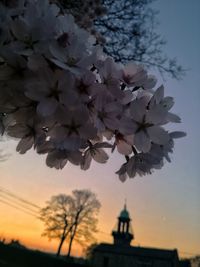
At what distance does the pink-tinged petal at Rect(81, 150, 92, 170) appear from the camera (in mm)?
880

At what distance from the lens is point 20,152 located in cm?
92

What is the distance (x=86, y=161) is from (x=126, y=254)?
46662 millimetres

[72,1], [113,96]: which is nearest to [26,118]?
[113,96]

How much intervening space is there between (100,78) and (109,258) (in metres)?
47.3

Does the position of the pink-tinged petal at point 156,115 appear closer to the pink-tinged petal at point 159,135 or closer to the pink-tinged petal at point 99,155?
the pink-tinged petal at point 159,135

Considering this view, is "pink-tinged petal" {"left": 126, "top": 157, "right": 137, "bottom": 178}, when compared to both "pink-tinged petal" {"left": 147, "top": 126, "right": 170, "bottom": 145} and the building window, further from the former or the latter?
the building window

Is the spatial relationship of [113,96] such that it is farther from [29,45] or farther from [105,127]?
[29,45]

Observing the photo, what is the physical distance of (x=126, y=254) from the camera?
147ft

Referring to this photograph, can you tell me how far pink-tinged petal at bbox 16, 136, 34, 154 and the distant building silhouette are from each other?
43.4 meters

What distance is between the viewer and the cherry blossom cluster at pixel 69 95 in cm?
70

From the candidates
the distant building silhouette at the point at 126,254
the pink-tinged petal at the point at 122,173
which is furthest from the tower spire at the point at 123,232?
the pink-tinged petal at the point at 122,173

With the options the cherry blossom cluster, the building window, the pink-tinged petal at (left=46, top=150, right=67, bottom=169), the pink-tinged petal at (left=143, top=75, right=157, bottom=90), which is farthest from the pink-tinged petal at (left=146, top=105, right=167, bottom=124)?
the building window

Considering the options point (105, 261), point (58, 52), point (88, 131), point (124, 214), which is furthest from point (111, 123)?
point (105, 261)

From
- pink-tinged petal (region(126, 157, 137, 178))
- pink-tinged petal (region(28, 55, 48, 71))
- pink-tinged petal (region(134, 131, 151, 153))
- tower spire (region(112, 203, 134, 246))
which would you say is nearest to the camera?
pink-tinged petal (region(28, 55, 48, 71))
